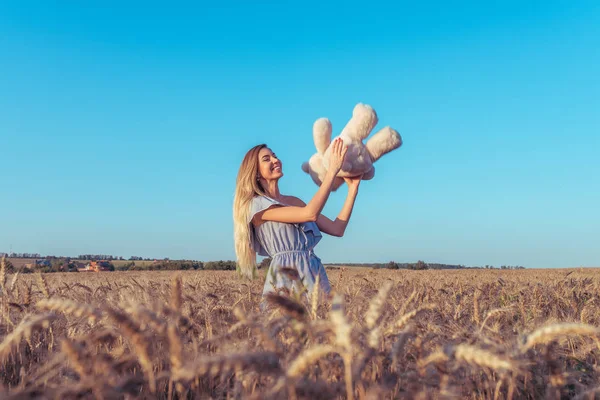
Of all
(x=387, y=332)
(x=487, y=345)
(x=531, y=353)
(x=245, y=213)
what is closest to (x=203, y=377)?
(x=387, y=332)

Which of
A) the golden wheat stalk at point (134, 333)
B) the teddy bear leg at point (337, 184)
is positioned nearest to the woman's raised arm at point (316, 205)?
the teddy bear leg at point (337, 184)

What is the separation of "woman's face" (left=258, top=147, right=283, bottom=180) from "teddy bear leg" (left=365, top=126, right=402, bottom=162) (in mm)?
916

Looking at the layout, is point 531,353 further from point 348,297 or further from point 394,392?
point 348,297

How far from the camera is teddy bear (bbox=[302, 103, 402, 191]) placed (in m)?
5.29

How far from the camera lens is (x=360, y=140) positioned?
5410 millimetres

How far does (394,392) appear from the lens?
1.78 m

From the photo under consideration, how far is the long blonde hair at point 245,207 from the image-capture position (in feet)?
16.9

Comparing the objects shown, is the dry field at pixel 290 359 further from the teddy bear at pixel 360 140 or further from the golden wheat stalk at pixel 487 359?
the teddy bear at pixel 360 140

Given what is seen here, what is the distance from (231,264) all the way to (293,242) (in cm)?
2386

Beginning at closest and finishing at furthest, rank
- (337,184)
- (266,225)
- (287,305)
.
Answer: (287,305) < (266,225) < (337,184)

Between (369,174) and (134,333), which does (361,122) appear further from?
(134,333)

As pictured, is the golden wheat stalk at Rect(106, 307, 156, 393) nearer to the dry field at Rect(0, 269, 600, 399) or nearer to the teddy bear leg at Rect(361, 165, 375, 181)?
the dry field at Rect(0, 269, 600, 399)

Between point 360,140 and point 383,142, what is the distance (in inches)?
9.2

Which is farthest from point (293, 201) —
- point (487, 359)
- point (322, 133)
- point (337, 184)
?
point (487, 359)
